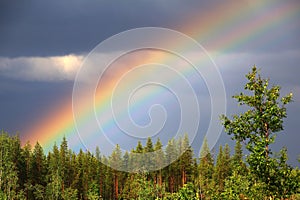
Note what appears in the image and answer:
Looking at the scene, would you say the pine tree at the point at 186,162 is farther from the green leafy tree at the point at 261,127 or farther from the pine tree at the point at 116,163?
the green leafy tree at the point at 261,127

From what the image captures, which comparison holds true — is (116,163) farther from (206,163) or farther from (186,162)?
(206,163)

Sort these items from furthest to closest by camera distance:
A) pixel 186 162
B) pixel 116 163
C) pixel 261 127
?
pixel 116 163 < pixel 186 162 < pixel 261 127

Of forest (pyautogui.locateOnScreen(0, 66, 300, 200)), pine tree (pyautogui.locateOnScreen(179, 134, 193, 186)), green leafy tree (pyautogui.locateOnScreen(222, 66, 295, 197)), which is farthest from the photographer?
pine tree (pyautogui.locateOnScreen(179, 134, 193, 186))

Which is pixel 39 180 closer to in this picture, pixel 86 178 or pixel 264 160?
pixel 86 178

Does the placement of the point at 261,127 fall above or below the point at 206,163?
below

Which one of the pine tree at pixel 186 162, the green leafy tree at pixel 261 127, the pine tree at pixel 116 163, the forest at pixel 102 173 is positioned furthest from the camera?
the pine tree at pixel 116 163

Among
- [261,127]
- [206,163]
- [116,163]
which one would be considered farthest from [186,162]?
[261,127]

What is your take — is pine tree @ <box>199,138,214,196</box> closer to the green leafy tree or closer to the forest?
the forest

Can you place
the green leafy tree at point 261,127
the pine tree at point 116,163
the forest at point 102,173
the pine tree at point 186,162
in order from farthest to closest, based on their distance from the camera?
the pine tree at point 116,163
the pine tree at point 186,162
the forest at point 102,173
the green leafy tree at point 261,127

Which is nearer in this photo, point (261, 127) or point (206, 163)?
point (261, 127)

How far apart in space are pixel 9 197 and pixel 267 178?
3523 inches

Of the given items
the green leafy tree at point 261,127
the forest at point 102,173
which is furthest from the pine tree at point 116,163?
the green leafy tree at point 261,127

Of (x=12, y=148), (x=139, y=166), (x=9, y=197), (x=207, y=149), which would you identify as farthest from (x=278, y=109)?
(x=207, y=149)

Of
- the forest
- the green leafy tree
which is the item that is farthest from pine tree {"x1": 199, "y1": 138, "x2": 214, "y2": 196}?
the green leafy tree
